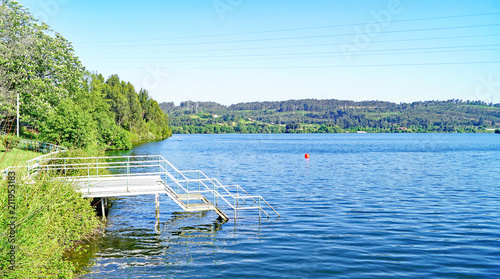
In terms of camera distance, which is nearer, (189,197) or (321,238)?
(321,238)

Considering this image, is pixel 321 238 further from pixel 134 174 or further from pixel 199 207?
pixel 134 174

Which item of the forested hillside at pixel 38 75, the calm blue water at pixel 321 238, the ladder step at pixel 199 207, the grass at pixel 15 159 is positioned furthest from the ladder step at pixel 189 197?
the forested hillside at pixel 38 75

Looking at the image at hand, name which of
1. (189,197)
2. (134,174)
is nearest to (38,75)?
(134,174)

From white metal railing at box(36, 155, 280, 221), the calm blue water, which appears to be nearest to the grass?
white metal railing at box(36, 155, 280, 221)

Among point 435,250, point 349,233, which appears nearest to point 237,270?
point 349,233

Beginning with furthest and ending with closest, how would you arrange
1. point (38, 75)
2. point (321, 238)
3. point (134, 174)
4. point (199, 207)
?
point (38, 75) < point (134, 174) < point (199, 207) < point (321, 238)

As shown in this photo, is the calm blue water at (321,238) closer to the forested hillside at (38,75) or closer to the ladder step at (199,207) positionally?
the ladder step at (199,207)

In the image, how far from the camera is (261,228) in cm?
2431

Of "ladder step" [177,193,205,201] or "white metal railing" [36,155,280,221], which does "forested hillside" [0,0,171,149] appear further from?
"ladder step" [177,193,205,201]

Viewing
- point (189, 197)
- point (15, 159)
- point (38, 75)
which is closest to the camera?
point (15, 159)

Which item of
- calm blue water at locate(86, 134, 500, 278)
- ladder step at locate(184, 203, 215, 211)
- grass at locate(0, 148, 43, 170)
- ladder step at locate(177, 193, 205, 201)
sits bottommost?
calm blue water at locate(86, 134, 500, 278)

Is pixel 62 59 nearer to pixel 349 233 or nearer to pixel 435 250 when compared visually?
pixel 349 233

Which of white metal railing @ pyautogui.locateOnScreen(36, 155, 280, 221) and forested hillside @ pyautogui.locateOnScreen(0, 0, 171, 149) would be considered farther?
forested hillside @ pyautogui.locateOnScreen(0, 0, 171, 149)

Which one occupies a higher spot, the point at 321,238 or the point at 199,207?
the point at 199,207
